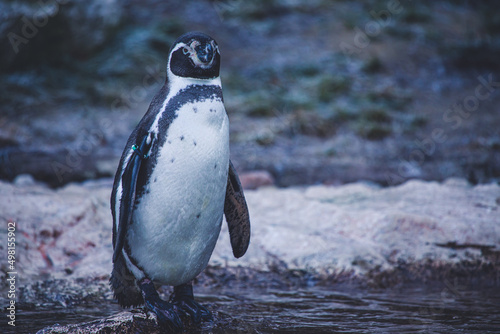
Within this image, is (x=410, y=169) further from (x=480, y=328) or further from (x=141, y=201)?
(x=141, y=201)

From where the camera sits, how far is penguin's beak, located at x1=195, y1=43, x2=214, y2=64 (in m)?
2.55

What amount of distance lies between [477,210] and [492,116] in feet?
16.4

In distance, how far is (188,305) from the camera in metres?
2.73

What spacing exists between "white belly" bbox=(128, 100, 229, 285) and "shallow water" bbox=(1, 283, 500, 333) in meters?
0.37

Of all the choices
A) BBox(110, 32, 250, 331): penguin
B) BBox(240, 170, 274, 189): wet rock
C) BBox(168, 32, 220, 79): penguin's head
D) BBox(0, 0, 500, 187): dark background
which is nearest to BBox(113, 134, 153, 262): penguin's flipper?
BBox(110, 32, 250, 331): penguin

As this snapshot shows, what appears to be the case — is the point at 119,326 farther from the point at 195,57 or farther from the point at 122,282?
the point at 195,57

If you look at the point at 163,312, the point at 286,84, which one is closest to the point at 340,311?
the point at 163,312

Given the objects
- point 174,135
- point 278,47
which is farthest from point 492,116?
point 174,135

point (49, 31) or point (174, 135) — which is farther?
point (49, 31)

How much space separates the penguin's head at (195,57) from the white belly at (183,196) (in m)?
0.15

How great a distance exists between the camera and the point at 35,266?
136 inches

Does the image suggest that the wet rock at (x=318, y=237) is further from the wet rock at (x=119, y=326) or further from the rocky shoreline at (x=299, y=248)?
the wet rock at (x=119, y=326)

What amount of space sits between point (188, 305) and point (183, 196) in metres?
0.58

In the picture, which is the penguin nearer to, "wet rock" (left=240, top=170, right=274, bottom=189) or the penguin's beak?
the penguin's beak
